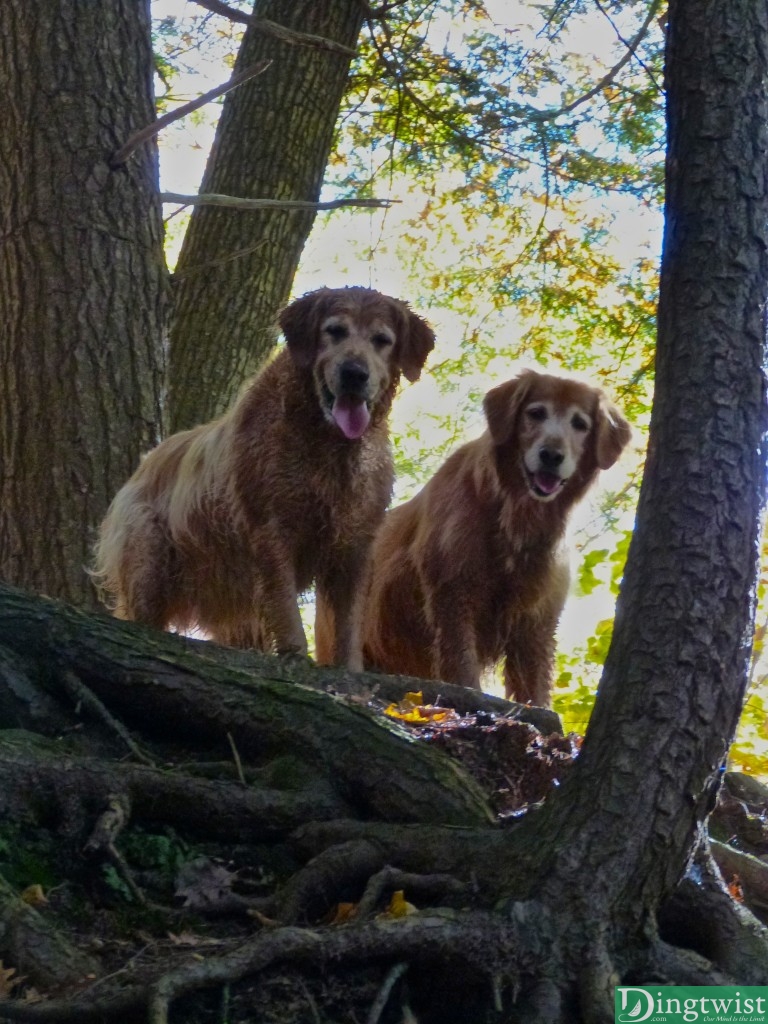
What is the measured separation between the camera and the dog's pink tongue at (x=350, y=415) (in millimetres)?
6742

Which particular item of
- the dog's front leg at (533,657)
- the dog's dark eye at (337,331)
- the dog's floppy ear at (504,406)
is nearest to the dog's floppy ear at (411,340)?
the dog's dark eye at (337,331)

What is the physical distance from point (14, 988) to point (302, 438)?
3885mm

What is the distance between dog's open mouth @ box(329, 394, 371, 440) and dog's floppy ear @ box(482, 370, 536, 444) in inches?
47.8

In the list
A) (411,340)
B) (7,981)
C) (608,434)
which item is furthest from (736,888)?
(608,434)

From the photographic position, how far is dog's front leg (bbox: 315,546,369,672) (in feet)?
22.9

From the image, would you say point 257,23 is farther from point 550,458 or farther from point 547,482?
point 547,482

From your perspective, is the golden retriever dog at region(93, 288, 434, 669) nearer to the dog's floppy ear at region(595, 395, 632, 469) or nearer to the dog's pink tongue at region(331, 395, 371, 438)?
the dog's pink tongue at region(331, 395, 371, 438)

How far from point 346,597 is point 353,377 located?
47.8 inches

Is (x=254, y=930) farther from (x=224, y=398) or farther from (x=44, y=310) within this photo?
(x=224, y=398)

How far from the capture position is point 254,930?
3.84m

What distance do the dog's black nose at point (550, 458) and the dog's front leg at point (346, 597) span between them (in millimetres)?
1217

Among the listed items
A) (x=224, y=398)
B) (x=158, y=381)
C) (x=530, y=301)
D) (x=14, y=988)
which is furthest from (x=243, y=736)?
(x=530, y=301)

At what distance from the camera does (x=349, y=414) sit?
6762 millimetres

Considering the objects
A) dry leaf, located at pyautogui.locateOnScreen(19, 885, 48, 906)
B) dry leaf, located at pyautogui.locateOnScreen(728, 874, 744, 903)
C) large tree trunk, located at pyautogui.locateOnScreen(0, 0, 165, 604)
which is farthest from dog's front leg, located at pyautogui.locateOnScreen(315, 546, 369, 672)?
dry leaf, located at pyautogui.locateOnScreen(19, 885, 48, 906)
